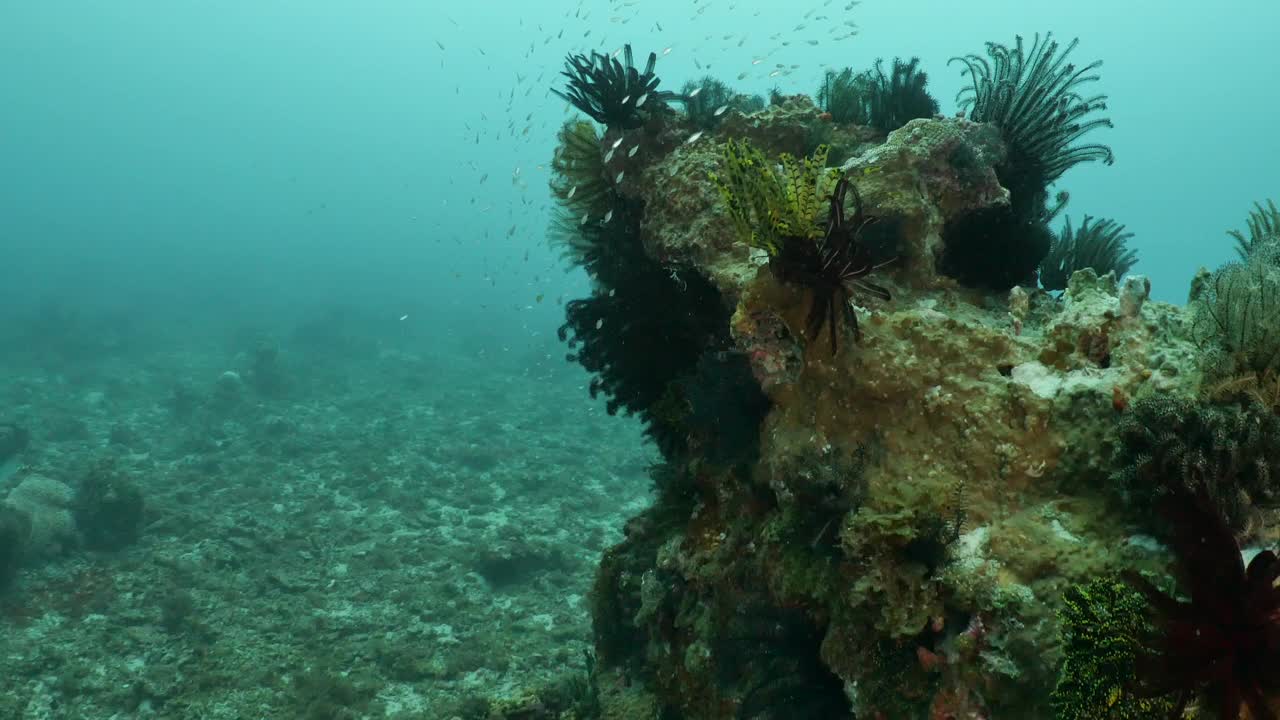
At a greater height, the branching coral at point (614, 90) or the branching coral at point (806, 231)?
the branching coral at point (614, 90)

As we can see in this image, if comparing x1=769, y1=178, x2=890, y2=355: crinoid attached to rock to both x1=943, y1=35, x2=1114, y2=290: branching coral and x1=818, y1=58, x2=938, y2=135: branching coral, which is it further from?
x1=818, y1=58, x2=938, y2=135: branching coral

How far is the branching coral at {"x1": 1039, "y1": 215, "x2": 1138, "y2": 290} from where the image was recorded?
736 cm

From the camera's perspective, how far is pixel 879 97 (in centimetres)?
802

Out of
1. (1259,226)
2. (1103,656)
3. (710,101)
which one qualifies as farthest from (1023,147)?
(1103,656)

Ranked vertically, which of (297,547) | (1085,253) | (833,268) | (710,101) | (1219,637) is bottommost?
(1219,637)

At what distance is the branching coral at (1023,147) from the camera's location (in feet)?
20.2

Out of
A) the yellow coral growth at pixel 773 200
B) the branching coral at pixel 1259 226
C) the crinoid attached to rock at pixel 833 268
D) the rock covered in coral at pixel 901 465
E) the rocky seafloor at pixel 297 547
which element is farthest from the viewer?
the rocky seafloor at pixel 297 547

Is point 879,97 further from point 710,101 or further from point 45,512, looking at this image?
point 45,512

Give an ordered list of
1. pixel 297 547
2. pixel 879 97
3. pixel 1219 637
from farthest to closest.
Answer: pixel 297 547, pixel 879 97, pixel 1219 637

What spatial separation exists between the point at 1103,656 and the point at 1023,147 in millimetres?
5565

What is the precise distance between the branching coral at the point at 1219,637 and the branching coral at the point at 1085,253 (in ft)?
17.6

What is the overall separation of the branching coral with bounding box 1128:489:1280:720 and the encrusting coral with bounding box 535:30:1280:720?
43 mm

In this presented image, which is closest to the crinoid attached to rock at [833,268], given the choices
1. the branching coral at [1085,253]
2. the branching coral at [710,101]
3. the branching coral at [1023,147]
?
the branching coral at [1023,147]

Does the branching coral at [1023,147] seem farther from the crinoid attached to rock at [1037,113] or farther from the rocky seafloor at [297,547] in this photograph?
the rocky seafloor at [297,547]
